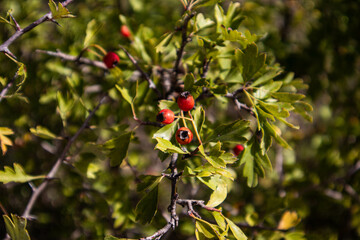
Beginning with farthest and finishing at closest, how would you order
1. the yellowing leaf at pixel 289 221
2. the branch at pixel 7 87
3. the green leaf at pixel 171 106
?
1. the yellowing leaf at pixel 289 221
2. the branch at pixel 7 87
3. the green leaf at pixel 171 106

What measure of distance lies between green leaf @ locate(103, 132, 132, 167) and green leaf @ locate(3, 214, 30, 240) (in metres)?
0.41

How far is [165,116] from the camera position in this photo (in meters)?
1.15

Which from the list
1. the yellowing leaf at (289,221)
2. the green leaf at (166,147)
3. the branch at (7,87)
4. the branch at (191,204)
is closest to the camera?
the green leaf at (166,147)

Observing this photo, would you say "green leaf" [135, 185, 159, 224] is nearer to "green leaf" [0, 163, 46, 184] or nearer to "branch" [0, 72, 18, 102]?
"green leaf" [0, 163, 46, 184]

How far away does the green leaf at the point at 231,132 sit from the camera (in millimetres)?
1173

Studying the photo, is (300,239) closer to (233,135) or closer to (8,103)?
(233,135)

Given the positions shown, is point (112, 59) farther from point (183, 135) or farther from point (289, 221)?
point (289, 221)

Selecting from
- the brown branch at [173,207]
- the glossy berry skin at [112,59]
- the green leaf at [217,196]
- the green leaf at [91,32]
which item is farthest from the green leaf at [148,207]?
→ the green leaf at [91,32]

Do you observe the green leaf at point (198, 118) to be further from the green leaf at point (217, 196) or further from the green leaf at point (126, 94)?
the green leaf at point (126, 94)

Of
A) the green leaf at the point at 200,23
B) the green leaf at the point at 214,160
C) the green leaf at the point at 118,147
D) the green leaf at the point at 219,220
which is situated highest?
the green leaf at the point at 200,23

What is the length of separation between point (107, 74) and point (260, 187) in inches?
59.2

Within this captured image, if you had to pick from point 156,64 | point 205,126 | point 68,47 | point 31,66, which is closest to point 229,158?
point 205,126

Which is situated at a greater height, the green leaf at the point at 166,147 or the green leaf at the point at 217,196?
the green leaf at the point at 166,147

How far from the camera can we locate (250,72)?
1.27 m
